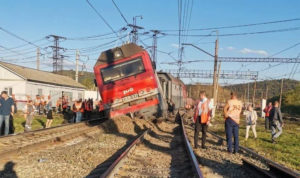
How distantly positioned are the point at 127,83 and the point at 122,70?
71 cm

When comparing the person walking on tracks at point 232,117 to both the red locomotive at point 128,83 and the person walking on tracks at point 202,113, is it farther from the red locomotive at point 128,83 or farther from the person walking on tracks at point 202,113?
the red locomotive at point 128,83

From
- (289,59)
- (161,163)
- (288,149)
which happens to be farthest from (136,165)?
(289,59)

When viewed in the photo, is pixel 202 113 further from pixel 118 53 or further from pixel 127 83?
pixel 118 53

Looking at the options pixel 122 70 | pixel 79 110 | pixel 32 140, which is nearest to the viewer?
pixel 32 140

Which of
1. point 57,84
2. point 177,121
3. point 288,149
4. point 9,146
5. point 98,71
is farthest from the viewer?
point 57,84

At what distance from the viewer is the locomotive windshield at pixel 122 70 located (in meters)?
15.1

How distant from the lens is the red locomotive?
1484cm

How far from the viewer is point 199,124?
10.1m

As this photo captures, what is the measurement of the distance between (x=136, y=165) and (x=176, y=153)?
7.29ft

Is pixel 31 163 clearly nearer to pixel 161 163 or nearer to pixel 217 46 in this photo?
pixel 161 163

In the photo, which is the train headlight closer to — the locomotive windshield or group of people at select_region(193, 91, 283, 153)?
the locomotive windshield

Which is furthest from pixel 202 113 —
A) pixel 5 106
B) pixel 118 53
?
pixel 5 106

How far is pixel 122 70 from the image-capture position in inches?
595

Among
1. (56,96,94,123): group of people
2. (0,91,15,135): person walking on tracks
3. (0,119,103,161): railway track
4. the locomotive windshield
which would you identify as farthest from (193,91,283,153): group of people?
(56,96,94,123): group of people
